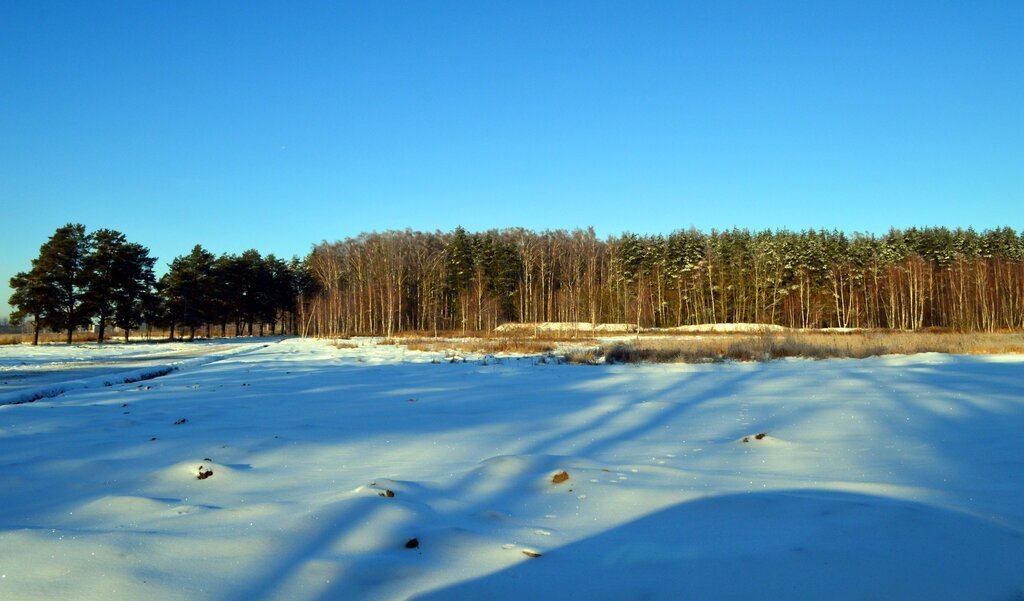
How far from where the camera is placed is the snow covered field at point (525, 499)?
2656 mm

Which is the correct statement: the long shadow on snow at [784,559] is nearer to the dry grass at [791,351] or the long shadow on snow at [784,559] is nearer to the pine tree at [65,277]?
the dry grass at [791,351]

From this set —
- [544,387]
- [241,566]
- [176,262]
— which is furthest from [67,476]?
[176,262]

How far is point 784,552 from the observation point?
290 cm

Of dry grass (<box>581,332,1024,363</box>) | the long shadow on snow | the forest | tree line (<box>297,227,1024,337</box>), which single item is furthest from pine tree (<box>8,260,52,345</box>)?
the long shadow on snow

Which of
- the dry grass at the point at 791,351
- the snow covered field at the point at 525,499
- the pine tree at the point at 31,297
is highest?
the pine tree at the point at 31,297

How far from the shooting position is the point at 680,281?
60031 mm

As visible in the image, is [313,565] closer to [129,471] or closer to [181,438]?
[129,471]

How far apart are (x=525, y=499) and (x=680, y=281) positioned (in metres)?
58.7

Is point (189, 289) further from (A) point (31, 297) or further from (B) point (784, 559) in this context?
(B) point (784, 559)

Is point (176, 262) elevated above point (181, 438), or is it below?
above

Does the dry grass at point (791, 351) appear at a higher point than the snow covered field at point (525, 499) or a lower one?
higher

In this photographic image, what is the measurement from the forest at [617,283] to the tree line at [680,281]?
16 cm

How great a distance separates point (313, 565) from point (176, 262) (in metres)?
59.8

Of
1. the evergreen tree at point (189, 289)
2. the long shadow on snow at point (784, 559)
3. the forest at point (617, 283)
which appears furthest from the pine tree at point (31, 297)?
the long shadow on snow at point (784, 559)
